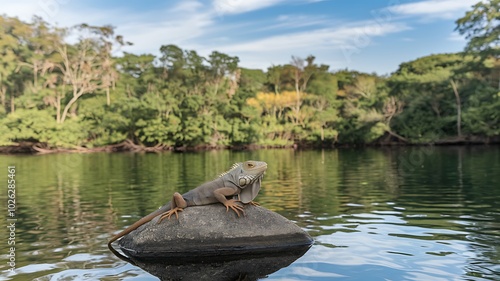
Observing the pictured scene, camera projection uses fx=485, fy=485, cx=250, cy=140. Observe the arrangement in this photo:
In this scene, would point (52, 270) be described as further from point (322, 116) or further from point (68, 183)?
point (322, 116)

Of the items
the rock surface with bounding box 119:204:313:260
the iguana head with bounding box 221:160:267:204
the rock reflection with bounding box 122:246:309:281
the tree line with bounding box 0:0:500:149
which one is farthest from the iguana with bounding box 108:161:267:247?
the tree line with bounding box 0:0:500:149

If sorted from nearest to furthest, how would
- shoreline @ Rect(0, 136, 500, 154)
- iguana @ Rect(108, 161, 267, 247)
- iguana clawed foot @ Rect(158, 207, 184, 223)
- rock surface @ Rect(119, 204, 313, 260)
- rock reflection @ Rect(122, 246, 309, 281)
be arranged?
rock reflection @ Rect(122, 246, 309, 281)
rock surface @ Rect(119, 204, 313, 260)
iguana clawed foot @ Rect(158, 207, 184, 223)
iguana @ Rect(108, 161, 267, 247)
shoreline @ Rect(0, 136, 500, 154)

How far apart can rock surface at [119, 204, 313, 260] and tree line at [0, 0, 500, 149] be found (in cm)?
4026

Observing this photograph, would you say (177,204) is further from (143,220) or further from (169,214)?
(143,220)

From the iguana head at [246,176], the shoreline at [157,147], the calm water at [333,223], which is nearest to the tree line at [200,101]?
the shoreline at [157,147]

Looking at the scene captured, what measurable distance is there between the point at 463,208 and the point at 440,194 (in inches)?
93.8

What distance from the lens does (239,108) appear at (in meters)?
53.2

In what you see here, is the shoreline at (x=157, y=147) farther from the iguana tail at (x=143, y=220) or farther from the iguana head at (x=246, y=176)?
the iguana head at (x=246, y=176)

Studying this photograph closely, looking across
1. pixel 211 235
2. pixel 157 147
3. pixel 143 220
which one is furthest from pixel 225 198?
pixel 157 147

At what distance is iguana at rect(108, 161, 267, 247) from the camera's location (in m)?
6.81

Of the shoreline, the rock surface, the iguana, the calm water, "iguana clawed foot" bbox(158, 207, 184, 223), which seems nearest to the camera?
the calm water

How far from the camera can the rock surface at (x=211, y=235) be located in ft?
21.5

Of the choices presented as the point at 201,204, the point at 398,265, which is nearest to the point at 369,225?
the point at 398,265

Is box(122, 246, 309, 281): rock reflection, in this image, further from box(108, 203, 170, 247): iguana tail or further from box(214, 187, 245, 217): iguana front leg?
box(214, 187, 245, 217): iguana front leg
